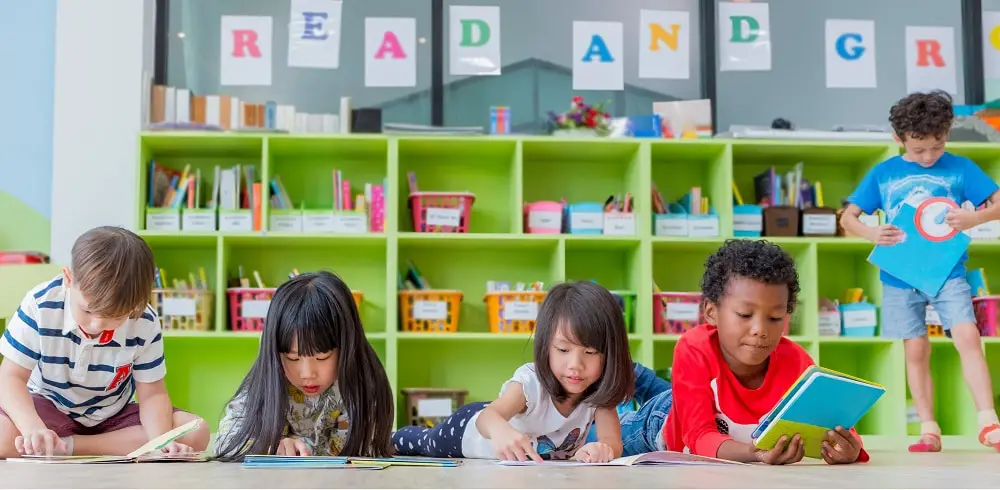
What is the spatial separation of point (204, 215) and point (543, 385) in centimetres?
221

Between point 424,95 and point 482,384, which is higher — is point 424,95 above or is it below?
above

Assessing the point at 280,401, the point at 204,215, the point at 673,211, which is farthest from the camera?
the point at 673,211

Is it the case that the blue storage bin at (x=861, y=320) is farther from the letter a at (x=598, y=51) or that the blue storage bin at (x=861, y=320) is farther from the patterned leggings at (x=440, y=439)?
the patterned leggings at (x=440, y=439)

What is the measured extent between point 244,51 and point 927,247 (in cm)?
274

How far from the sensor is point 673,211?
405 centimetres

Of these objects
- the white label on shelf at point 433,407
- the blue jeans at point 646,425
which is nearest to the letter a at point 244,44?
the white label on shelf at point 433,407

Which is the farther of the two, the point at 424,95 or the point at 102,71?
the point at 424,95

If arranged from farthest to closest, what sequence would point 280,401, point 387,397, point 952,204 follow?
point 952,204 < point 387,397 < point 280,401

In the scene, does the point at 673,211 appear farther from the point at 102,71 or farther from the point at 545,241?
the point at 102,71

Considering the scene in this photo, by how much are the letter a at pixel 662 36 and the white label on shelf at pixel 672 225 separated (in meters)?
0.80

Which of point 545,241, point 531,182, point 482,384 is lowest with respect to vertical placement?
point 482,384

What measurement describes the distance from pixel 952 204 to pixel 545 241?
153 cm

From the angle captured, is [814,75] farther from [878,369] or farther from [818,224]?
[878,369]

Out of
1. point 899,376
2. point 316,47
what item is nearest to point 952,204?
point 899,376
